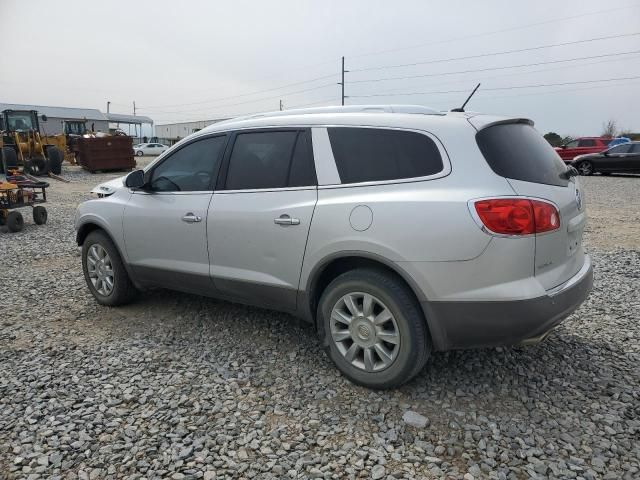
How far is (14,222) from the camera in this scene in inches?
361

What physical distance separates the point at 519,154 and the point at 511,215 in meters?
0.53

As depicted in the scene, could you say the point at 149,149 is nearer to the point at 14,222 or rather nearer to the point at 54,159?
the point at 54,159

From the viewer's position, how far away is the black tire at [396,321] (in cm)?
292

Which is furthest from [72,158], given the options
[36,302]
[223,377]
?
[223,377]

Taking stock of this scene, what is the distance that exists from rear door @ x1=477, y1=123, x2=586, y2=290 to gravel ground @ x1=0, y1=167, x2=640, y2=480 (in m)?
0.84

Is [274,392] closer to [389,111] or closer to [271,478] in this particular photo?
[271,478]

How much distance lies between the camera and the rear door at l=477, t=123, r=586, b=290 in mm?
2768

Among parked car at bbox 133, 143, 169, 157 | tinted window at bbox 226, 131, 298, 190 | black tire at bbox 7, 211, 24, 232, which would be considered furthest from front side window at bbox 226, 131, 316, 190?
parked car at bbox 133, 143, 169, 157

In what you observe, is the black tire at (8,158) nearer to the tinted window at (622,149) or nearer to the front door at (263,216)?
the front door at (263,216)

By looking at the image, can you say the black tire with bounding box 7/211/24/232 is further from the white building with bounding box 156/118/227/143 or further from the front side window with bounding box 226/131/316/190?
the white building with bounding box 156/118/227/143

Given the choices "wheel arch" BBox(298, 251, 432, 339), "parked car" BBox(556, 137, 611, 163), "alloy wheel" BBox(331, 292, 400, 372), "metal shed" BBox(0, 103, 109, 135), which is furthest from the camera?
"metal shed" BBox(0, 103, 109, 135)

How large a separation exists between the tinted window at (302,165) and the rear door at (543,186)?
1.13 m

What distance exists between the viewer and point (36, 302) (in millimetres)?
4949

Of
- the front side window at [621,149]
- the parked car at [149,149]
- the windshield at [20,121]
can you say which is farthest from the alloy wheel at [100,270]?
the parked car at [149,149]
